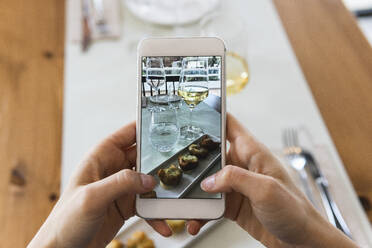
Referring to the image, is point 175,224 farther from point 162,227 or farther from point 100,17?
point 100,17

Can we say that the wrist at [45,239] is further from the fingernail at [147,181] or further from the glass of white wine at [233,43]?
the glass of white wine at [233,43]

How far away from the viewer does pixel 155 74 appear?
56cm

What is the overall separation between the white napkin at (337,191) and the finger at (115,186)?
0.33 m

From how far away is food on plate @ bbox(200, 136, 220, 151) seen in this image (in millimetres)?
547

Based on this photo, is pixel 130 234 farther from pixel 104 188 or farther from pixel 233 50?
pixel 233 50

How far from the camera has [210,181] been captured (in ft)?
1.65

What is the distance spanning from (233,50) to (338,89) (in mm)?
273

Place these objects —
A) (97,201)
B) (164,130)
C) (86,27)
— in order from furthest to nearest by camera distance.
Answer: (86,27) → (164,130) → (97,201)

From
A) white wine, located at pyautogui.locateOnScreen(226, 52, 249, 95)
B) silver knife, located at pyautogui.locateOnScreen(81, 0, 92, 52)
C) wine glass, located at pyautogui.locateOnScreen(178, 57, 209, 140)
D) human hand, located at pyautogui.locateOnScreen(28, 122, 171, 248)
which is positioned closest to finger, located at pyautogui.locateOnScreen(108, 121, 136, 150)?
human hand, located at pyautogui.locateOnScreen(28, 122, 171, 248)

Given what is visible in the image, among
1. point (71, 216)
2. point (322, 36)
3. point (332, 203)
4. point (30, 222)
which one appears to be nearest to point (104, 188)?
point (71, 216)

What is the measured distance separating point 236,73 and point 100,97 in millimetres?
328

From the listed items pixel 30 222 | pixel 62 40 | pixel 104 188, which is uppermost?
pixel 62 40

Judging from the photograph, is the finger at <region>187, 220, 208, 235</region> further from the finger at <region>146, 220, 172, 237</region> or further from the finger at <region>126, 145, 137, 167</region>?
the finger at <region>126, 145, 137, 167</region>

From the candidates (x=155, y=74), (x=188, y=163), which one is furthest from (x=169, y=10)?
(x=188, y=163)
